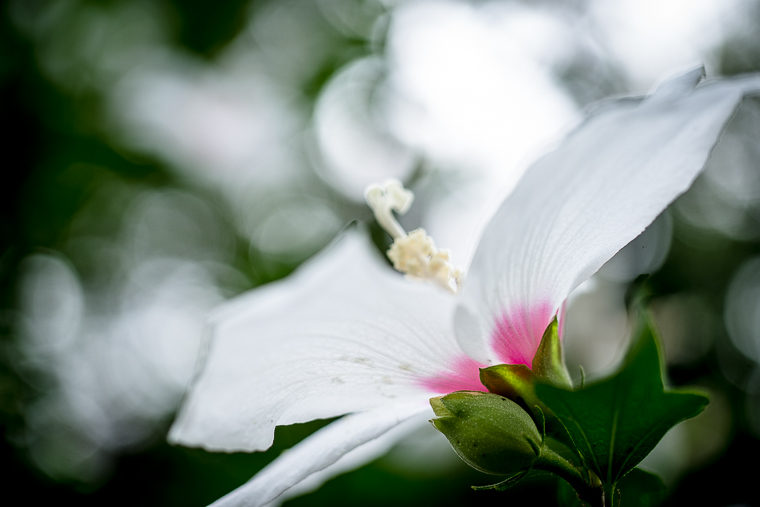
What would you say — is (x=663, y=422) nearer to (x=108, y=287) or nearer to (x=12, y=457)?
(x=12, y=457)

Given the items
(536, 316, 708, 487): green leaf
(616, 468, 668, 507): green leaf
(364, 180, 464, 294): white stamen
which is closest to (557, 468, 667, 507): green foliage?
(616, 468, 668, 507): green leaf

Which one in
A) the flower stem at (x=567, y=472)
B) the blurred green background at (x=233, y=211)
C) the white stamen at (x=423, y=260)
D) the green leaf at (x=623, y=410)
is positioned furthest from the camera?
the blurred green background at (x=233, y=211)

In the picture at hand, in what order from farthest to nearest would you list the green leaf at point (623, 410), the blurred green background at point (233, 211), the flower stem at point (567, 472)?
the blurred green background at point (233, 211) < the flower stem at point (567, 472) < the green leaf at point (623, 410)

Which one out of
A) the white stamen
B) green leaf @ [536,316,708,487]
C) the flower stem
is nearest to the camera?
green leaf @ [536,316,708,487]

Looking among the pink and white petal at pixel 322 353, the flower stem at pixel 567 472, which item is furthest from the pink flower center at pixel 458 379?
the flower stem at pixel 567 472

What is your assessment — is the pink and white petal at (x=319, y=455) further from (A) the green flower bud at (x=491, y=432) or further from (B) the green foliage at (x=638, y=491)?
(B) the green foliage at (x=638, y=491)

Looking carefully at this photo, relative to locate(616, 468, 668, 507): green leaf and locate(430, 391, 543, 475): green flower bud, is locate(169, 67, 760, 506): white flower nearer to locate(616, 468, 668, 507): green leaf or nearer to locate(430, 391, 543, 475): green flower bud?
locate(430, 391, 543, 475): green flower bud
